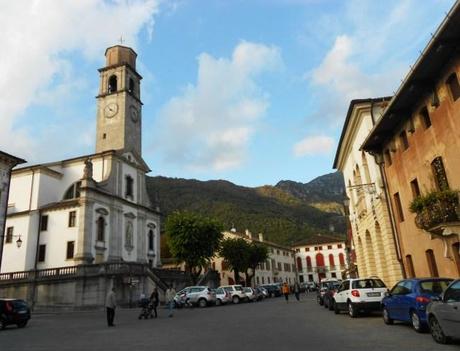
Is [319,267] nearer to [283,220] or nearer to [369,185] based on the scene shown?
[283,220]

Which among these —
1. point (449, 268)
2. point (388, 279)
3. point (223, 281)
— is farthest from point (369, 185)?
point (223, 281)

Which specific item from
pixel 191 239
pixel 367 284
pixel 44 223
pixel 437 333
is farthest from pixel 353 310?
pixel 44 223

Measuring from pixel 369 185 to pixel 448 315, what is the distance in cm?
1539

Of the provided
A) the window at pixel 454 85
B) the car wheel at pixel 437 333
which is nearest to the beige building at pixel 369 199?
the window at pixel 454 85

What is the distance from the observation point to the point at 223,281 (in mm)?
68812

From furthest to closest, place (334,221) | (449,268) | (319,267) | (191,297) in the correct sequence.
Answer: (334,221)
(319,267)
(191,297)
(449,268)

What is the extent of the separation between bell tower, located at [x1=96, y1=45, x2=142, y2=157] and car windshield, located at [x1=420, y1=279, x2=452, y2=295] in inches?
1665

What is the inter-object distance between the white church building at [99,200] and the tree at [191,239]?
20.4 feet

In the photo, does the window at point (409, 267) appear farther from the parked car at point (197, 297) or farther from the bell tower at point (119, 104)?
the bell tower at point (119, 104)

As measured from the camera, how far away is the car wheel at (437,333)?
8742 mm

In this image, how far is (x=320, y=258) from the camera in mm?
95812

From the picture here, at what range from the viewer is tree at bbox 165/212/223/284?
4178cm

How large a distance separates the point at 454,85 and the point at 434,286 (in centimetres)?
747

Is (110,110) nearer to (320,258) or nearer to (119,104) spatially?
(119,104)
